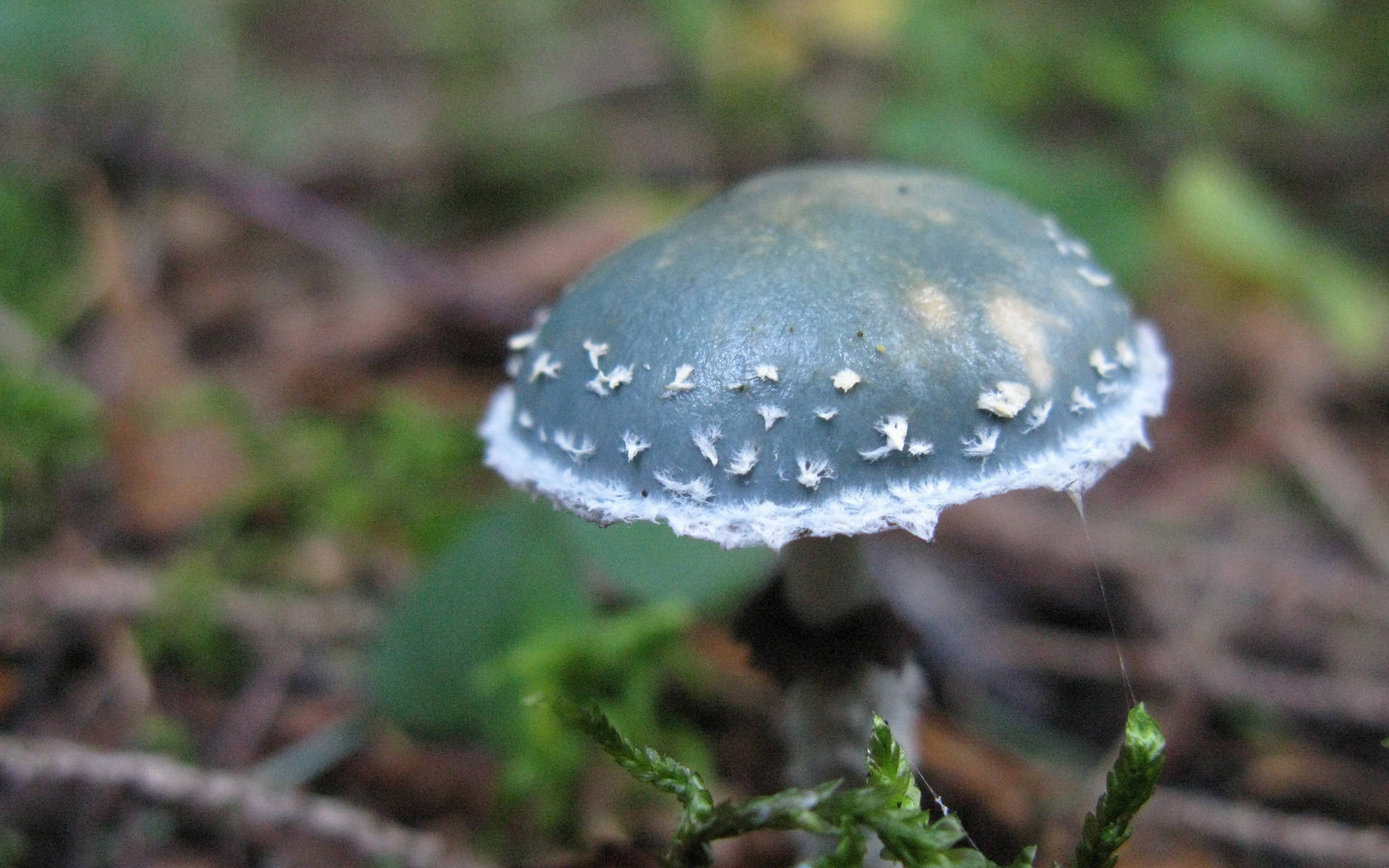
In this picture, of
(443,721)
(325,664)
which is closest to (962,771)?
(443,721)

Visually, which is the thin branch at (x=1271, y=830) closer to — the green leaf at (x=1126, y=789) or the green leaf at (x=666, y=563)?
the green leaf at (x=1126, y=789)

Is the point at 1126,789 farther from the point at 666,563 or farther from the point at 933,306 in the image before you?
the point at 666,563

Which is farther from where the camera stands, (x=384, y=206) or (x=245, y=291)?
(x=384, y=206)

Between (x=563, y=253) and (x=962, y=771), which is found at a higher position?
(x=563, y=253)

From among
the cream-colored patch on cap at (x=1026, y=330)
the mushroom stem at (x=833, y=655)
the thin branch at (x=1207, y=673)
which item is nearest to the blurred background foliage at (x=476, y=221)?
the mushroom stem at (x=833, y=655)

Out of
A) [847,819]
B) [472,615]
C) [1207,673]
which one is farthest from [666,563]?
[1207,673]

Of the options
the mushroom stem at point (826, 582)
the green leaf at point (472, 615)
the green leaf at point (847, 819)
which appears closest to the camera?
the green leaf at point (847, 819)

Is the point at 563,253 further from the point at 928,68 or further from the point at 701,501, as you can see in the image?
the point at 701,501
